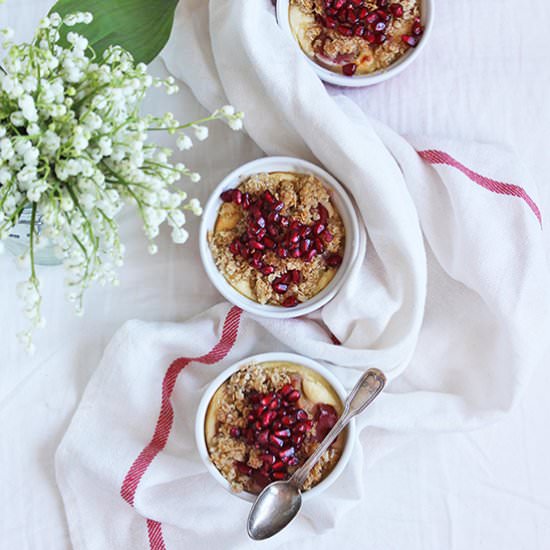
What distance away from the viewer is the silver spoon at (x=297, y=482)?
1427 millimetres

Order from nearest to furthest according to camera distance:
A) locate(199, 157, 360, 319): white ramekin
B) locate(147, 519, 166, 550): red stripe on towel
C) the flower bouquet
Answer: the flower bouquet
locate(199, 157, 360, 319): white ramekin
locate(147, 519, 166, 550): red stripe on towel

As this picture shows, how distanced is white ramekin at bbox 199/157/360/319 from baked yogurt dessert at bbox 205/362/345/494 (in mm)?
107

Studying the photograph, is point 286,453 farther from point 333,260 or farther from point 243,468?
point 333,260

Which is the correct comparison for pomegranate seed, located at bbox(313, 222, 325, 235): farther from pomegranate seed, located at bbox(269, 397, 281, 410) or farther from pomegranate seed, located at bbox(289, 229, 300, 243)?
pomegranate seed, located at bbox(269, 397, 281, 410)

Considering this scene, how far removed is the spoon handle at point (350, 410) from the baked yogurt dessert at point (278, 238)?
0.64 ft


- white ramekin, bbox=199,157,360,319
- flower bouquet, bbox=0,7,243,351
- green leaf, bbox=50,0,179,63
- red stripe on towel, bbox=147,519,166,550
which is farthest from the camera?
red stripe on towel, bbox=147,519,166,550

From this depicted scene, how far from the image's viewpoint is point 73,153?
0.98 m

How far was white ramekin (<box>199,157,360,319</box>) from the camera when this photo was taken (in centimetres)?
148

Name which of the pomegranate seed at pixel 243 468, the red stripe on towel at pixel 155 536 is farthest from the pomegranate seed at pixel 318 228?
the red stripe on towel at pixel 155 536

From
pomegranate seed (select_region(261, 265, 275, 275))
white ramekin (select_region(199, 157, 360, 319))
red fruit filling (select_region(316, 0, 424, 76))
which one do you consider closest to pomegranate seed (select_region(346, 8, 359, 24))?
red fruit filling (select_region(316, 0, 424, 76))

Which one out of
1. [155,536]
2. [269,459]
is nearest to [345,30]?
[269,459]

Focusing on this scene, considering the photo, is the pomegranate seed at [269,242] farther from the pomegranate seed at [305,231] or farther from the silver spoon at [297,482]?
the silver spoon at [297,482]

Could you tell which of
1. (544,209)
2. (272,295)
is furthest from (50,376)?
(544,209)

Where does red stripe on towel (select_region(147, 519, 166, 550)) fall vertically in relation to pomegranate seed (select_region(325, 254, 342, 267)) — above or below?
below
